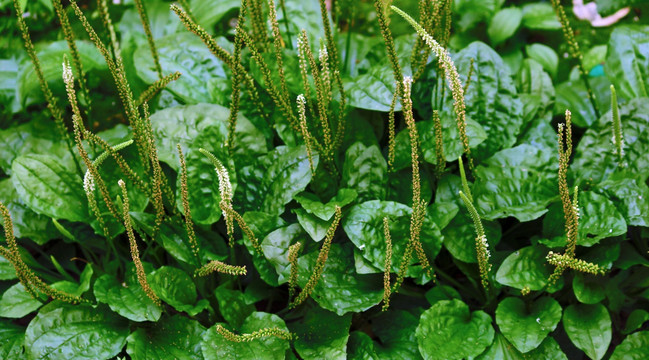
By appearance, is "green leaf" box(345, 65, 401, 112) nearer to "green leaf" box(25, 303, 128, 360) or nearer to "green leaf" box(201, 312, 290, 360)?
"green leaf" box(201, 312, 290, 360)

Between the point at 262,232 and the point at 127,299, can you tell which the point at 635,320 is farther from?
the point at 127,299

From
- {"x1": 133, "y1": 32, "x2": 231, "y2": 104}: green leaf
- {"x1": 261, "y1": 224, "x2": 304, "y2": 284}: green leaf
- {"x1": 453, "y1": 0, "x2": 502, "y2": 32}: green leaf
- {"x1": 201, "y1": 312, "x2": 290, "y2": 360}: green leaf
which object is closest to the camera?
{"x1": 201, "y1": 312, "x2": 290, "y2": 360}: green leaf

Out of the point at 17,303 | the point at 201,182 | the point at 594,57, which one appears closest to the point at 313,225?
the point at 201,182

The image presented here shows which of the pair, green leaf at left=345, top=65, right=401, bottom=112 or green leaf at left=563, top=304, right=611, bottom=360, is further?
green leaf at left=345, top=65, right=401, bottom=112

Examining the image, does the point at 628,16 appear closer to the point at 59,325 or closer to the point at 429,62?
the point at 429,62

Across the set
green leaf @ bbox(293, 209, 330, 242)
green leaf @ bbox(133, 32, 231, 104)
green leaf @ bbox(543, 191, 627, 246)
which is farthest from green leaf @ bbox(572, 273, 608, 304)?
green leaf @ bbox(133, 32, 231, 104)

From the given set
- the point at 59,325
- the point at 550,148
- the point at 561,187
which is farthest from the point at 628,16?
the point at 59,325
